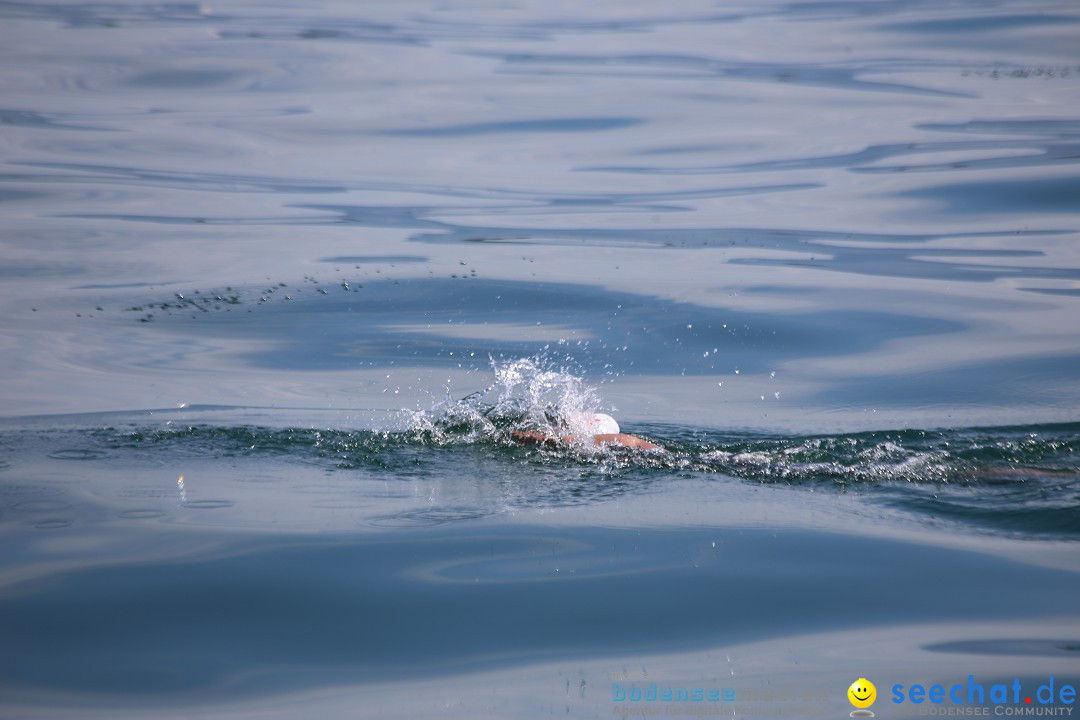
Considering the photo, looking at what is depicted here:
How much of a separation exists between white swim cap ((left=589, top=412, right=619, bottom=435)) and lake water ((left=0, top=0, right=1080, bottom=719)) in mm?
325

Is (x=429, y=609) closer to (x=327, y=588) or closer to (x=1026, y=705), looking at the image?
(x=327, y=588)

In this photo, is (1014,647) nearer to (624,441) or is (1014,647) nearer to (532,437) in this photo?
(624,441)

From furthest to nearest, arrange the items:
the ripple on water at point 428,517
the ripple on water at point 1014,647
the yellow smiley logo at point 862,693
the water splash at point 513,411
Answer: the water splash at point 513,411, the ripple on water at point 428,517, the ripple on water at point 1014,647, the yellow smiley logo at point 862,693

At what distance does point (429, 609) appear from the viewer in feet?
19.4

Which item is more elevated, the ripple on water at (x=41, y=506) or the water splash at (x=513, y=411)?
the water splash at (x=513, y=411)

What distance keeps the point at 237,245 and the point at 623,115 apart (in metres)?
11.9

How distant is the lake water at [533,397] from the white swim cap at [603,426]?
33 cm

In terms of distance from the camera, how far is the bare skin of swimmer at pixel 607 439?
845 cm

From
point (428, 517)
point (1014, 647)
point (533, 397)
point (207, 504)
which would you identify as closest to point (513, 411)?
point (533, 397)

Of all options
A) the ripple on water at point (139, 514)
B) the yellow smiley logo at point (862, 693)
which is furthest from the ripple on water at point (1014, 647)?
the ripple on water at point (139, 514)

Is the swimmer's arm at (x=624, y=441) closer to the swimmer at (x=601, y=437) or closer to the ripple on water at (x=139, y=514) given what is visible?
the swimmer at (x=601, y=437)

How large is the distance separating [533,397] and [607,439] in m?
1.26

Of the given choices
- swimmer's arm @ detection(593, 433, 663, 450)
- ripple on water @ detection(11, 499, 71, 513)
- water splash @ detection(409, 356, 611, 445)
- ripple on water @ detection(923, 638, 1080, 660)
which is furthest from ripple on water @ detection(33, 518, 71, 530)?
ripple on water @ detection(923, 638, 1080, 660)

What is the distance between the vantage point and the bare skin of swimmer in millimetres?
8445
